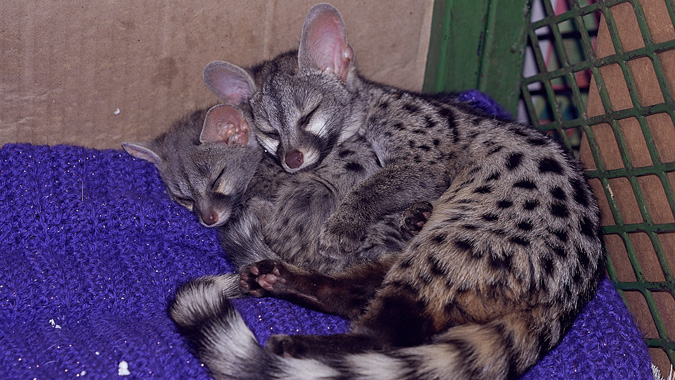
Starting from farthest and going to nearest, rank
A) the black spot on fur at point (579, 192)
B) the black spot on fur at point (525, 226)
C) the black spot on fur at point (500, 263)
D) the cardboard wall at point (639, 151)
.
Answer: the cardboard wall at point (639, 151)
the black spot on fur at point (579, 192)
the black spot on fur at point (525, 226)
the black spot on fur at point (500, 263)

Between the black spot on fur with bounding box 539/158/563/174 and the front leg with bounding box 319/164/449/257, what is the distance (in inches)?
18.1

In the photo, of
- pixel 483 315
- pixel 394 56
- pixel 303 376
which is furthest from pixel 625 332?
pixel 394 56

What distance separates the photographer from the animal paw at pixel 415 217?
10.2ft

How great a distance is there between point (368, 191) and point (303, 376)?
1184 millimetres

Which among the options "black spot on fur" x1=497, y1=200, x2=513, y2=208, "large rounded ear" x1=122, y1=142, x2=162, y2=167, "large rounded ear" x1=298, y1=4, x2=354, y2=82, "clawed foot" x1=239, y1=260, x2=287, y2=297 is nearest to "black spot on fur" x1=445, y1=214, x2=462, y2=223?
"black spot on fur" x1=497, y1=200, x2=513, y2=208

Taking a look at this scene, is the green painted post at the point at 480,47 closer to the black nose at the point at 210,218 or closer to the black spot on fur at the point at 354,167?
the black spot on fur at the point at 354,167

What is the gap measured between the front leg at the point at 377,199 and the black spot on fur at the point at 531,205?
0.55 m

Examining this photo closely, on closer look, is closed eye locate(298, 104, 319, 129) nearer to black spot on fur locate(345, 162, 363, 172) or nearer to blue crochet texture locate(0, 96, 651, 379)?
black spot on fur locate(345, 162, 363, 172)

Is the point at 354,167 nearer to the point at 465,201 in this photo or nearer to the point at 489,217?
the point at 465,201

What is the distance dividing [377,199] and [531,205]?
0.75 meters

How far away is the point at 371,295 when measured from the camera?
2.82m

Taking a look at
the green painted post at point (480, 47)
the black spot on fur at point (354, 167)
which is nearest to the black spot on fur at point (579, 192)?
the black spot on fur at point (354, 167)

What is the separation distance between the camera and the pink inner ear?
3.62 metres

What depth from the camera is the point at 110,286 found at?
10.4 ft
